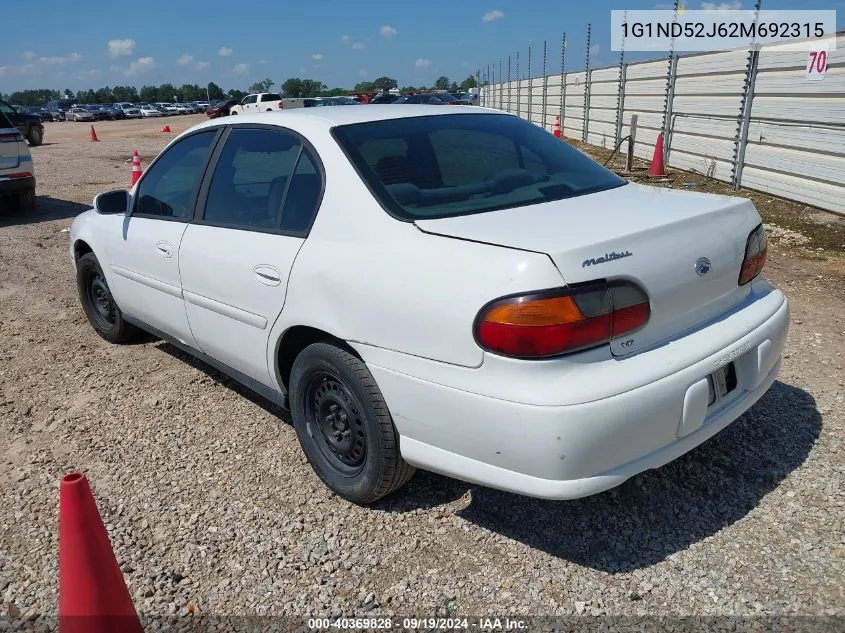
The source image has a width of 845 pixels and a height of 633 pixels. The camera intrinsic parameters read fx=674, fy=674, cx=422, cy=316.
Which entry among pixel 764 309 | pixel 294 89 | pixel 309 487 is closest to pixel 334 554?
pixel 309 487

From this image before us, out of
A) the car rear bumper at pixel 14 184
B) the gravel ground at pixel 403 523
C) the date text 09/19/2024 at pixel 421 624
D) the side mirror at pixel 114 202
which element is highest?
the side mirror at pixel 114 202

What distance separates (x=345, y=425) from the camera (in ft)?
9.45

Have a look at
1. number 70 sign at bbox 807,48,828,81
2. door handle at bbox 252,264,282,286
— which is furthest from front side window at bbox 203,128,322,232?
number 70 sign at bbox 807,48,828,81

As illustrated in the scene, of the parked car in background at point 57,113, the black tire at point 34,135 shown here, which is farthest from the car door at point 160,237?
the parked car in background at point 57,113

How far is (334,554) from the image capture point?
263 cm

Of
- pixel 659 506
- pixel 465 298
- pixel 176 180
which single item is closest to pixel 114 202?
pixel 176 180

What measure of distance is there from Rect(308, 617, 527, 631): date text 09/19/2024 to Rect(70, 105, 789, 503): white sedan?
0.46 metres

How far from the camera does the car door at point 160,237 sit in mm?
3672

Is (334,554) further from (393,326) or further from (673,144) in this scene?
(673,144)

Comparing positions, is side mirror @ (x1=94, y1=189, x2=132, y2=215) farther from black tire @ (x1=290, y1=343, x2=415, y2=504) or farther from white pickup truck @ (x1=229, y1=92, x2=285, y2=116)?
white pickup truck @ (x1=229, y1=92, x2=285, y2=116)

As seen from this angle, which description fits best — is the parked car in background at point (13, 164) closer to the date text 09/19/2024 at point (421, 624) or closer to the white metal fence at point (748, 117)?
the date text 09/19/2024 at point (421, 624)

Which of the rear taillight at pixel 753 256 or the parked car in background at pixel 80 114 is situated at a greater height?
the rear taillight at pixel 753 256

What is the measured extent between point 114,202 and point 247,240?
5.28ft

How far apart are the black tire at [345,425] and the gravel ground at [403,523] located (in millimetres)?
163
